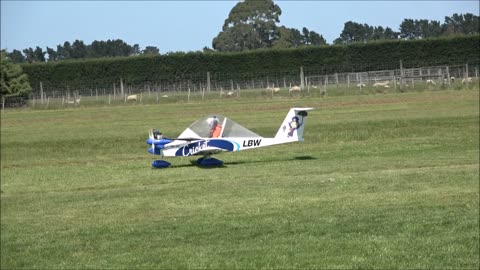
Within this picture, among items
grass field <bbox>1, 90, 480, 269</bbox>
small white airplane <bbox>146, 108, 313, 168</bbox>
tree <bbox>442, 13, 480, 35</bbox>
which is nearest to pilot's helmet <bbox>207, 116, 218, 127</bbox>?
small white airplane <bbox>146, 108, 313, 168</bbox>

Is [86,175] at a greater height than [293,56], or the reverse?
[293,56]

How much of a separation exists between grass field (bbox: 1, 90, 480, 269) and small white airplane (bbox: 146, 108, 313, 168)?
1.63ft

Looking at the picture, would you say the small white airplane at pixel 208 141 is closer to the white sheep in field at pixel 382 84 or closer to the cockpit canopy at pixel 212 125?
the cockpit canopy at pixel 212 125

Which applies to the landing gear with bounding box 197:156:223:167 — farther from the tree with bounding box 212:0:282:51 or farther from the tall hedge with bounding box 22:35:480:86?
the tall hedge with bounding box 22:35:480:86

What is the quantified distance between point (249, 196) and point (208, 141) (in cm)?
500

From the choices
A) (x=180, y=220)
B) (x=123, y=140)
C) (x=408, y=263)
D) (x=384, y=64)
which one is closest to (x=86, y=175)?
(x=123, y=140)

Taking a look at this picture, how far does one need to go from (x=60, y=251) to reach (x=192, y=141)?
871 centimetres

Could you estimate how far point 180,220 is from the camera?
1206 cm

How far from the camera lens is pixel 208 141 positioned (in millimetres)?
18938

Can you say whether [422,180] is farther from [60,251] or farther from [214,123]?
[60,251]

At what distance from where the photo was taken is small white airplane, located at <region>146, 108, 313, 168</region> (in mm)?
18922

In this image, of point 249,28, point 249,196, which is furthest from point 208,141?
point 249,28

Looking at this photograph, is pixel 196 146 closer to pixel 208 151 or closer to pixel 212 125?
pixel 208 151

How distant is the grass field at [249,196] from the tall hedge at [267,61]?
24.7 meters
